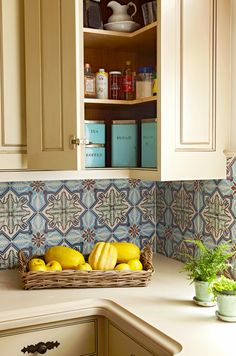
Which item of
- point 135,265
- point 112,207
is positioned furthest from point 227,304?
point 112,207

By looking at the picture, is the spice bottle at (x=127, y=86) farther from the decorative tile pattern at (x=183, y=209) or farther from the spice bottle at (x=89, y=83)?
the decorative tile pattern at (x=183, y=209)

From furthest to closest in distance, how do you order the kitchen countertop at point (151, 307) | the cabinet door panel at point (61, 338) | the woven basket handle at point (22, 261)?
the woven basket handle at point (22, 261) → the cabinet door panel at point (61, 338) → the kitchen countertop at point (151, 307)

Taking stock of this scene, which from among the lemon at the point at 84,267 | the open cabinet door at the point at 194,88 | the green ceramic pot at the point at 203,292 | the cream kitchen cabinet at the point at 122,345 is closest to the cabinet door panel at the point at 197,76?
the open cabinet door at the point at 194,88

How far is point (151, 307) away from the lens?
1.59 metres

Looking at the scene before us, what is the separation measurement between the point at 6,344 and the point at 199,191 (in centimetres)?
106

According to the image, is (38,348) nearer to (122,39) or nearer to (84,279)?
(84,279)

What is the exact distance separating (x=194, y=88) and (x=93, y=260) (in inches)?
31.6

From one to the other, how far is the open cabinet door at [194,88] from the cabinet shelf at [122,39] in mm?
117

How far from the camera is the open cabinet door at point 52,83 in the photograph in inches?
64.8

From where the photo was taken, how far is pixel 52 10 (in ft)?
5.67

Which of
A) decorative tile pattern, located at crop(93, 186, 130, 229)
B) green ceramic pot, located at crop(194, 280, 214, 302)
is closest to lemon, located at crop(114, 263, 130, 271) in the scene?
green ceramic pot, located at crop(194, 280, 214, 302)

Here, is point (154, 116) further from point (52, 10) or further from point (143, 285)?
point (143, 285)

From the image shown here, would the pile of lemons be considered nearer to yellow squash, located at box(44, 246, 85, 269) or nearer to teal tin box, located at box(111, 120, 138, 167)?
yellow squash, located at box(44, 246, 85, 269)

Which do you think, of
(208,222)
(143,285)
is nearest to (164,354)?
(143,285)
